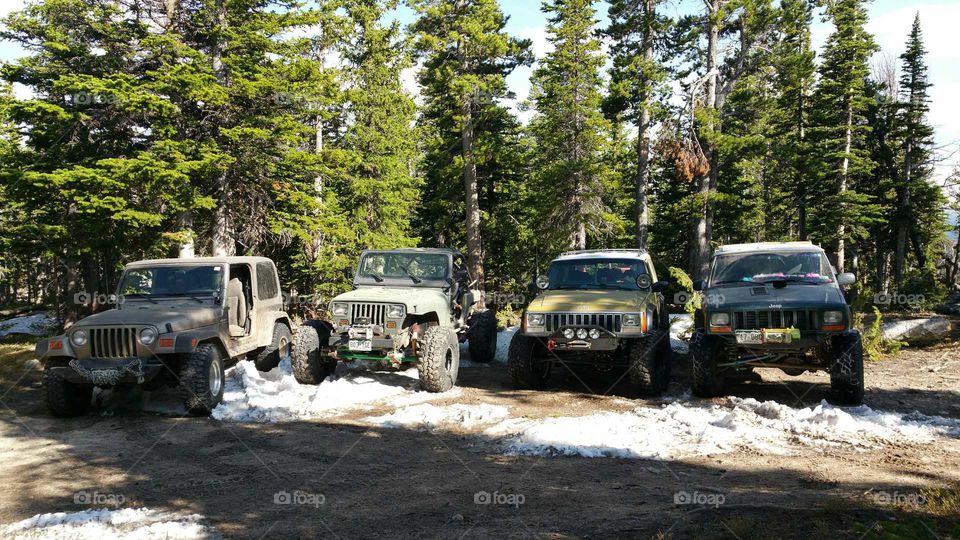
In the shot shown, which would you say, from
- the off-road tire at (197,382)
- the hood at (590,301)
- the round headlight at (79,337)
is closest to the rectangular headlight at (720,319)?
the hood at (590,301)

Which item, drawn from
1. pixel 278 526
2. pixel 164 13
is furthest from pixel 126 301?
pixel 164 13

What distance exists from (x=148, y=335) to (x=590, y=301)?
20.9 ft

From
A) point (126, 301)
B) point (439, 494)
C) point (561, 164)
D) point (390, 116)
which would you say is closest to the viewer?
point (439, 494)

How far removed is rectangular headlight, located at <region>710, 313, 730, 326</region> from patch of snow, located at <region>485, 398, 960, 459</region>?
49.9 inches

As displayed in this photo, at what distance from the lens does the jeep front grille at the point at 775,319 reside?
332 inches

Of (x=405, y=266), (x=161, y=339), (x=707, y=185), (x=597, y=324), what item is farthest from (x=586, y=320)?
(x=707, y=185)

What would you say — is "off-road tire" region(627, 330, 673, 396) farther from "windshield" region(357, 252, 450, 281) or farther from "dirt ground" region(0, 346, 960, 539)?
"windshield" region(357, 252, 450, 281)

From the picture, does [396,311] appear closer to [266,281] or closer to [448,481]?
[266,281]

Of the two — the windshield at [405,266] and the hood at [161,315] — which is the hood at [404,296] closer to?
the windshield at [405,266]

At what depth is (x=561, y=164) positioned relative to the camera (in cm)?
2214

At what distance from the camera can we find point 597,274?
10.8 metres

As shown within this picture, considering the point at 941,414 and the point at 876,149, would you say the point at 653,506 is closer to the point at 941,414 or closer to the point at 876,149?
the point at 941,414

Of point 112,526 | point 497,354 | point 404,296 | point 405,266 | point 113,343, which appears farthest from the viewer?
point 497,354

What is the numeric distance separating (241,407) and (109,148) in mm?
12723
